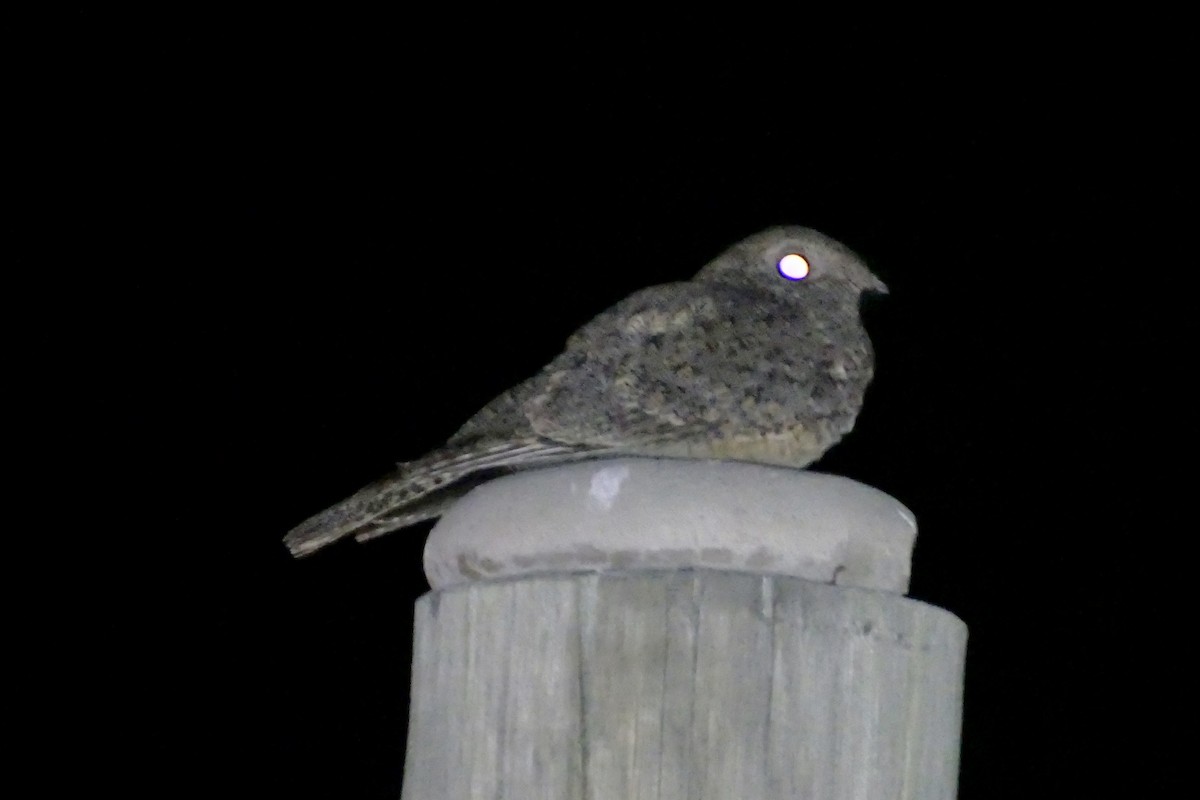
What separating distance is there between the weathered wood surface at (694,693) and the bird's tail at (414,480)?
1.35 ft

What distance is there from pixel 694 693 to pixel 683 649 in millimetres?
50

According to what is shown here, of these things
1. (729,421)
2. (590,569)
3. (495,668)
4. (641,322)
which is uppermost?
(641,322)

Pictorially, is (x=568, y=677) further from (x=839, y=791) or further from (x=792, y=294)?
(x=792, y=294)

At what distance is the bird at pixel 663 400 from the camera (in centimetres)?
219

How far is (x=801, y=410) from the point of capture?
2.27 meters

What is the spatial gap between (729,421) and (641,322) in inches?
9.6

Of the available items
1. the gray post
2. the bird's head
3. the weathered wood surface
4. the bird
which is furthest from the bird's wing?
the weathered wood surface

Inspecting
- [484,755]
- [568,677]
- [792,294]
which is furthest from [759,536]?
[792,294]

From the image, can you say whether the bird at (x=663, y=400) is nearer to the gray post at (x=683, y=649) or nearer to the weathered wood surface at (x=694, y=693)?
the gray post at (x=683, y=649)

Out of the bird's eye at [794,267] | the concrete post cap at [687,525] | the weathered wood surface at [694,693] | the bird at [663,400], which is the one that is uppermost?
the bird's eye at [794,267]

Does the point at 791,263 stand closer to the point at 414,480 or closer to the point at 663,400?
the point at 663,400

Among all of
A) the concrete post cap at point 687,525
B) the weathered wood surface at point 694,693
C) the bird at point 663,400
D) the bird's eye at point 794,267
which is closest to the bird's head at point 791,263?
the bird's eye at point 794,267

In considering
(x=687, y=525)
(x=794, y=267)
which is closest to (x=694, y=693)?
(x=687, y=525)

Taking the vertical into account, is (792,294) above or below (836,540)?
above
